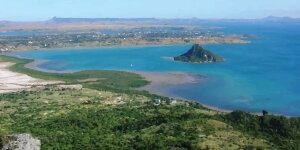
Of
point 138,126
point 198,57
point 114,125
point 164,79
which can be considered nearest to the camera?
point 138,126

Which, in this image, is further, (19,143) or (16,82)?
(16,82)

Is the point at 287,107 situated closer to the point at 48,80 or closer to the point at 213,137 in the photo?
the point at 213,137

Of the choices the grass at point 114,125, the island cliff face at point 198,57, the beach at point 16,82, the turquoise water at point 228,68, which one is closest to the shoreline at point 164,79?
the turquoise water at point 228,68

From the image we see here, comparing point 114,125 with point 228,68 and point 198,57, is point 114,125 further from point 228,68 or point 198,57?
point 198,57

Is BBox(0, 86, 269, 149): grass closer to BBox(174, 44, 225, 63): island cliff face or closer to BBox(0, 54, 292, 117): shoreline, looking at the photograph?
BBox(0, 54, 292, 117): shoreline

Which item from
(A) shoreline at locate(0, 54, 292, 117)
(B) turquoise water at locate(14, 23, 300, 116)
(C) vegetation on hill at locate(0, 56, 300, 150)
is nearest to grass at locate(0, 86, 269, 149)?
(C) vegetation on hill at locate(0, 56, 300, 150)

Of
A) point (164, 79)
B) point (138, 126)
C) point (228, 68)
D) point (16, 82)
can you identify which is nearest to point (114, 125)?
point (138, 126)

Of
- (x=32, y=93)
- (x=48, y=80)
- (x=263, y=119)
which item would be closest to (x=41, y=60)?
(x=48, y=80)
